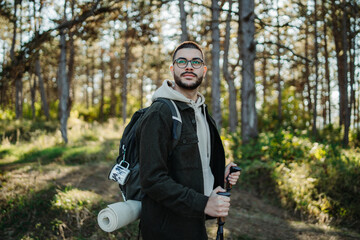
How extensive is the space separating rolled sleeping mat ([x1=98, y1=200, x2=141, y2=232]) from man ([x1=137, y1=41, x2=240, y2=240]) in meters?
0.11

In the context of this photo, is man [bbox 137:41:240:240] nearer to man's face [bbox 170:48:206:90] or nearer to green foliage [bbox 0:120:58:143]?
man's face [bbox 170:48:206:90]

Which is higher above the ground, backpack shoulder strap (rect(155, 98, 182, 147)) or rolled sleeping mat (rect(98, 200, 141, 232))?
backpack shoulder strap (rect(155, 98, 182, 147))

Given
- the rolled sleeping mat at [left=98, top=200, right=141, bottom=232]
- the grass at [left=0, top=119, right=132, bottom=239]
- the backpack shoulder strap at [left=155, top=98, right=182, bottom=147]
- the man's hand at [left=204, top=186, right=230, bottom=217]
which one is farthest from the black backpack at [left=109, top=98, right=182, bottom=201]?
the grass at [left=0, top=119, right=132, bottom=239]

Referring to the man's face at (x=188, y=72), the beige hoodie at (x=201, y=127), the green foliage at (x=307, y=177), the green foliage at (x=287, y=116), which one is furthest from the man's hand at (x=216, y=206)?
the green foliage at (x=287, y=116)

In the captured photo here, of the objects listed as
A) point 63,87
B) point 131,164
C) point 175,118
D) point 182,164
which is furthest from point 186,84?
point 63,87

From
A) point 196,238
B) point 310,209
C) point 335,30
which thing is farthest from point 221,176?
point 335,30

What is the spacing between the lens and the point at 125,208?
5.85ft

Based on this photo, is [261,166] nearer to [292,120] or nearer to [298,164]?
[298,164]

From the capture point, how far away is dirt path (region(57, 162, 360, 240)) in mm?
5086

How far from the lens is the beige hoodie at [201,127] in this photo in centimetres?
198

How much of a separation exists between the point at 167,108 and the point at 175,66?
1.29 ft

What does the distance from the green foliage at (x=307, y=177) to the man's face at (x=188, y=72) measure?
5436mm

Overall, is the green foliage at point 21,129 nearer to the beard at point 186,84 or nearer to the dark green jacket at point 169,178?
the beard at point 186,84

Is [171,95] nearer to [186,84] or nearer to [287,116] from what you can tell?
[186,84]
